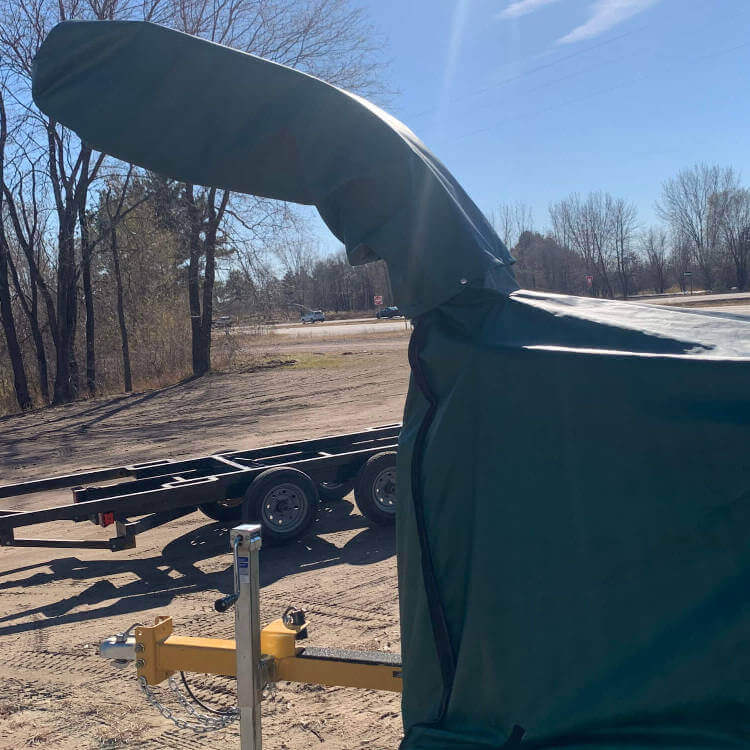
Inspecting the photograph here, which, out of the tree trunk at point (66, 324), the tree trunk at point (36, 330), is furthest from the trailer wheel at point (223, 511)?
the tree trunk at point (36, 330)

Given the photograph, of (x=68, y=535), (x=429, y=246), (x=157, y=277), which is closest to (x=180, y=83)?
(x=429, y=246)

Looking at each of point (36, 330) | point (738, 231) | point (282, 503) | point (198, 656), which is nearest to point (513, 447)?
point (198, 656)

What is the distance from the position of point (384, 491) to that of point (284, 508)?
0.99m

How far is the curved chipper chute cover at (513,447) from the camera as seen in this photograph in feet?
5.51

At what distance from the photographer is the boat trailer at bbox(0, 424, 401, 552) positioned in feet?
22.2

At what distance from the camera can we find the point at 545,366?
6.24 feet

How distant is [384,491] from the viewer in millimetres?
7660

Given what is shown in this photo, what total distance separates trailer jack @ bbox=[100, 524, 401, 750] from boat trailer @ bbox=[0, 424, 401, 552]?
382cm

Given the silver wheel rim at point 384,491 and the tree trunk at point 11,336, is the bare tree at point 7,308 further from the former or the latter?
the silver wheel rim at point 384,491

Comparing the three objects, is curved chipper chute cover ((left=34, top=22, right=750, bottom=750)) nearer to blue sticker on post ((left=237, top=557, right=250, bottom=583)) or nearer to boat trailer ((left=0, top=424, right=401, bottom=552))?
blue sticker on post ((left=237, top=557, right=250, bottom=583))

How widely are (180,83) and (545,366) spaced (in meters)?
1.38

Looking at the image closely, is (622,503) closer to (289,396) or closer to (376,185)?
(376,185)

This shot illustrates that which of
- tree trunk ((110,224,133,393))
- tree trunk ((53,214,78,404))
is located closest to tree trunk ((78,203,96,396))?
tree trunk ((53,214,78,404))

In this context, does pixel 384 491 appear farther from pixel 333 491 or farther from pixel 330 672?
pixel 330 672
